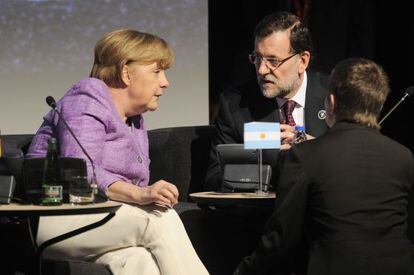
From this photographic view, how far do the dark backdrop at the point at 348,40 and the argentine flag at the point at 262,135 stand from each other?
8.47ft

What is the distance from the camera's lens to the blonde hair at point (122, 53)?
3.57m

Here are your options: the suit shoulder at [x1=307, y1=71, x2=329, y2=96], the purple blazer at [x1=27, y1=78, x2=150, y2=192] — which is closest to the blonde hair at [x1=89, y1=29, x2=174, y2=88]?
the purple blazer at [x1=27, y1=78, x2=150, y2=192]

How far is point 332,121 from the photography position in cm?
284

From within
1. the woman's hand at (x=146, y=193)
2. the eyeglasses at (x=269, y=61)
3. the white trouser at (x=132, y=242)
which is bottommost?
the white trouser at (x=132, y=242)

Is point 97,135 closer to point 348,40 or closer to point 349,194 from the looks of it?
point 349,194

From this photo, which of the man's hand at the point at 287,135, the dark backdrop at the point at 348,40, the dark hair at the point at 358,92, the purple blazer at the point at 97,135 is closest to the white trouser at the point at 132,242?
the purple blazer at the point at 97,135

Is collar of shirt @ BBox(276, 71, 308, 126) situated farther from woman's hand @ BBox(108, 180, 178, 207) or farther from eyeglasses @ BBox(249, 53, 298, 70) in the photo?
woman's hand @ BBox(108, 180, 178, 207)

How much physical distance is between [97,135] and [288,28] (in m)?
1.23

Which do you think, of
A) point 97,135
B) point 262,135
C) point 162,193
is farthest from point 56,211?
point 262,135

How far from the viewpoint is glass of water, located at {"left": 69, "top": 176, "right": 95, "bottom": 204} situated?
2924 mm

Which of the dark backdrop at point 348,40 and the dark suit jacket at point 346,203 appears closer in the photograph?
the dark suit jacket at point 346,203

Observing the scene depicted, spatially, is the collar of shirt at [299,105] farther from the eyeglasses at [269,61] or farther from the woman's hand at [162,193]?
the woman's hand at [162,193]

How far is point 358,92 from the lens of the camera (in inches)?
107

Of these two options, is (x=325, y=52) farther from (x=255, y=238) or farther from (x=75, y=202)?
(x=75, y=202)
